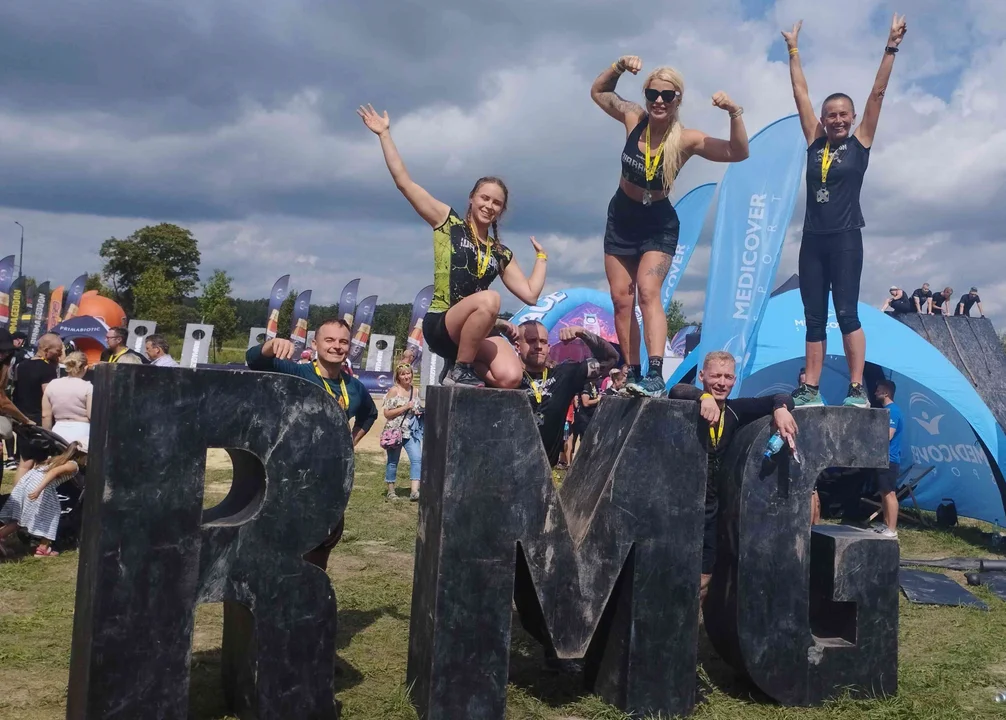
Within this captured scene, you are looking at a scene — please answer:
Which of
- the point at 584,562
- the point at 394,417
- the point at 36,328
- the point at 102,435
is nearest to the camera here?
the point at 102,435

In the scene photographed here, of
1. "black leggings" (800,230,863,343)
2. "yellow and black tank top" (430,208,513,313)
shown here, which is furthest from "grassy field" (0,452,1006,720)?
"black leggings" (800,230,863,343)

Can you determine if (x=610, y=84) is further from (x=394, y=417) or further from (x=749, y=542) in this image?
(x=394, y=417)

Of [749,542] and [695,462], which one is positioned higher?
[695,462]

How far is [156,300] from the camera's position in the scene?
165 feet

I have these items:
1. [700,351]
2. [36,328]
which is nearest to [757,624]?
[700,351]

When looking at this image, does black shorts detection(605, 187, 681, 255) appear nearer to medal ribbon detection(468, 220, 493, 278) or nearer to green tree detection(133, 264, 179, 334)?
medal ribbon detection(468, 220, 493, 278)

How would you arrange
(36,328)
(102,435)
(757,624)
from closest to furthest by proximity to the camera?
(102,435) < (757,624) < (36,328)

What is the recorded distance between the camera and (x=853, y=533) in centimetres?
439

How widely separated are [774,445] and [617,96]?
2134 mm

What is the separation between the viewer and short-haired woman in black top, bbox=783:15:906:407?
15.8ft

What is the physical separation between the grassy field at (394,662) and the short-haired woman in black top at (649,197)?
1.65 metres

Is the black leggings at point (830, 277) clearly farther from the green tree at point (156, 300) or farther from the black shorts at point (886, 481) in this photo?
the green tree at point (156, 300)

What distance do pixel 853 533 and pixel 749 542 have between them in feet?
2.21

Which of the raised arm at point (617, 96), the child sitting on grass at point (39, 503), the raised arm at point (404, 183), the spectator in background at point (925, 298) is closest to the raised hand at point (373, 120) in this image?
the raised arm at point (404, 183)
